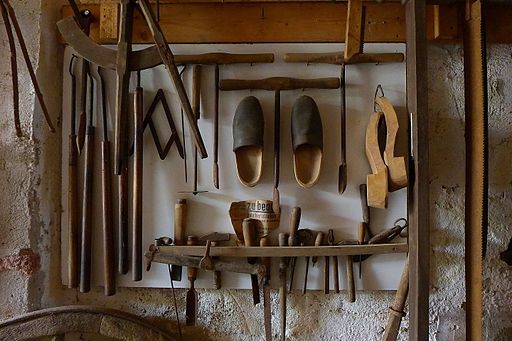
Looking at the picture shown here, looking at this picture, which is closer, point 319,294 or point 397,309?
point 397,309

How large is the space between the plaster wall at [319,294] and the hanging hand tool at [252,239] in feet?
0.22

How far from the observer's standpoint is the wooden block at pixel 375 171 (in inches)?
61.4

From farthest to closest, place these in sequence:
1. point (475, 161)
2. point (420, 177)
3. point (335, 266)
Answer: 1. point (335, 266)
2. point (475, 161)
3. point (420, 177)

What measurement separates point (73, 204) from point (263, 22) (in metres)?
0.91

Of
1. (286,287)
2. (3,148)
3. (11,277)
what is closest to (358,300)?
(286,287)

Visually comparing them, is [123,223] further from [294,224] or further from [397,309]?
[397,309]

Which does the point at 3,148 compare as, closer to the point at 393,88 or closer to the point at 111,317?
the point at 111,317

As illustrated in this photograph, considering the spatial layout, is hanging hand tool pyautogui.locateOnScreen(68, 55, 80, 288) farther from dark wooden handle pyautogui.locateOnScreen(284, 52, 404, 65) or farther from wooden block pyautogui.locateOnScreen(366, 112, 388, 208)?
wooden block pyautogui.locateOnScreen(366, 112, 388, 208)

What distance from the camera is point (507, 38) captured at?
1.76 meters

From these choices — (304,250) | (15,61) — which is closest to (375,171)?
(304,250)

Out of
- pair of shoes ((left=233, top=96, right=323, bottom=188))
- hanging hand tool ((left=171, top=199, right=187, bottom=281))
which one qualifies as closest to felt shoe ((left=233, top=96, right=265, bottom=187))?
pair of shoes ((left=233, top=96, right=323, bottom=188))

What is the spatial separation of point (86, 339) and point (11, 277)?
1.11ft

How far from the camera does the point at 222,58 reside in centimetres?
176

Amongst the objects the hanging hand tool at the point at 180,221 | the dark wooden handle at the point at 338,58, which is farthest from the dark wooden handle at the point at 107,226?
the dark wooden handle at the point at 338,58
